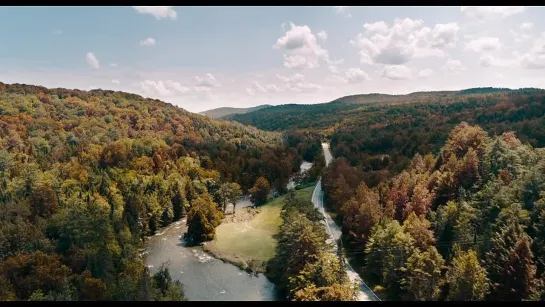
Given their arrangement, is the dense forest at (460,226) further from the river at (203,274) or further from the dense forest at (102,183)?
the dense forest at (102,183)

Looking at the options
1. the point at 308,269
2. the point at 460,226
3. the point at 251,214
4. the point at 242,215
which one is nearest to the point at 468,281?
the point at 460,226

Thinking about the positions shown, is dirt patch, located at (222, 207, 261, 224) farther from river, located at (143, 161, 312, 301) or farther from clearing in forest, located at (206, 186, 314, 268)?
river, located at (143, 161, 312, 301)

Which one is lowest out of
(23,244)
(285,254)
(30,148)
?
(285,254)

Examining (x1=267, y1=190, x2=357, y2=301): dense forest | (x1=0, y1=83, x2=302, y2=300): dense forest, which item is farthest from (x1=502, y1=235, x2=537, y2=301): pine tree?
(x1=0, y1=83, x2=302, y2=300): dense forest

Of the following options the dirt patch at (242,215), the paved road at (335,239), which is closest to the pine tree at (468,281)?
the paved road at (335,239)
